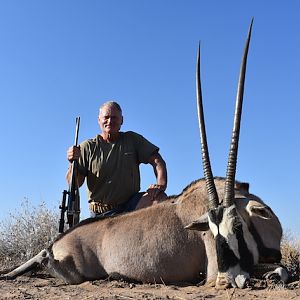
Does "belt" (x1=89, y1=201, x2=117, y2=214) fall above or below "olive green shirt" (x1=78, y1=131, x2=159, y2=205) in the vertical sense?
below

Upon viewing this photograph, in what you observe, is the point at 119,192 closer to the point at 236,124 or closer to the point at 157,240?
the point at 157,240

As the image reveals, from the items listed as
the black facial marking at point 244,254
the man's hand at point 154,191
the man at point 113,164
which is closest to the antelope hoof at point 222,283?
the black facial marking at point 244,254

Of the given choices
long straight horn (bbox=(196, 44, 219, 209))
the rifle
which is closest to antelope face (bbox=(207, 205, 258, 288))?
long straight horn (bbox=(196, 44, 219, 209))

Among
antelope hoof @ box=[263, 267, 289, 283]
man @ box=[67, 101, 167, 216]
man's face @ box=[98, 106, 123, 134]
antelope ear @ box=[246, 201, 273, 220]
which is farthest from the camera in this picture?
man's face @ box=[98, 106, 123, 134]

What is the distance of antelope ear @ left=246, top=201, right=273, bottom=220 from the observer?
442 centimetres

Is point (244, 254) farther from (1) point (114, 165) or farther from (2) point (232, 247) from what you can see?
(1) point (114, 165)

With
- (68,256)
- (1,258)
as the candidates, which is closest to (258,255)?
(68,256)

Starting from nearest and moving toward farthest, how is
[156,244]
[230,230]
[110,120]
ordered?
[230,230]
[156,244]
[110,120]

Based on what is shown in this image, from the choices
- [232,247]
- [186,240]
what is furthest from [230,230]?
[186,240]

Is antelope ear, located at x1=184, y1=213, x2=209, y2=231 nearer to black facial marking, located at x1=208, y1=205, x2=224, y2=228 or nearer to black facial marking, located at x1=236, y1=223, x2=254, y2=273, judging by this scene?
black facial marking, located at x1=208, y1=205, x2=224, y2=228

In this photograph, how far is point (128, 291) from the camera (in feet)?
14.0

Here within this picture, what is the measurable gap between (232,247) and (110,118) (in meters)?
3.03

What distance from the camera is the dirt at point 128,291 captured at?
3.75 m

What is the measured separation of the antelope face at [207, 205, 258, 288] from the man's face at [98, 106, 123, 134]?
2.66m
